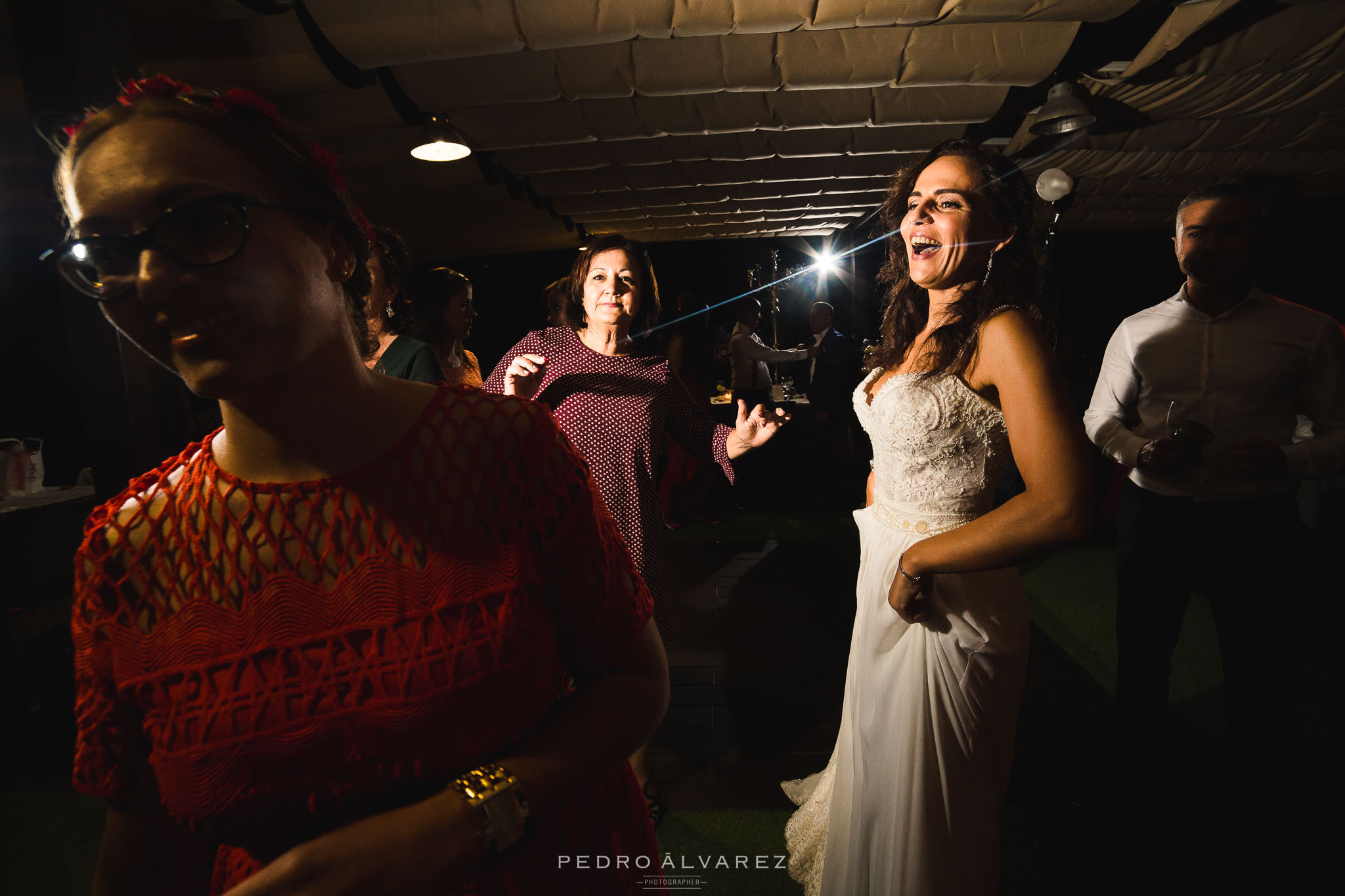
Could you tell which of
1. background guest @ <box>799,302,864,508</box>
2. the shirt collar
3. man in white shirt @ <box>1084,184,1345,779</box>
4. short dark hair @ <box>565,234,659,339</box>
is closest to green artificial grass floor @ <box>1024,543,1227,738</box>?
man in white shirt @ <box>1084,184,1345,779</box>

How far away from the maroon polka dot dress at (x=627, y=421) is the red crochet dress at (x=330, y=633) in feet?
4.88

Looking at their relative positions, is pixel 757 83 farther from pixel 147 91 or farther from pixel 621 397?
pixel 147 91

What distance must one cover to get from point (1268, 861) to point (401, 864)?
108 inches

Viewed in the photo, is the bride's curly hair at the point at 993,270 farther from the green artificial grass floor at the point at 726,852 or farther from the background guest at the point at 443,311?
the background guest at the point at 443,311

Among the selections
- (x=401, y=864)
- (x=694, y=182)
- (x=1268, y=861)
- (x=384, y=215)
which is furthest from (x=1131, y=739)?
(x=384, y=215)

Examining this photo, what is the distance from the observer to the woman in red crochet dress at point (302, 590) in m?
0.62

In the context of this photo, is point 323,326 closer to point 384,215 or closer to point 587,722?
point 587,722

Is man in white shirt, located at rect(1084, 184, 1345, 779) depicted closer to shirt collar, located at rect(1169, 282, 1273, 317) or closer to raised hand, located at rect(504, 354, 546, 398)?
shirt collar, located at rect(1169, 282, 1273, 317)

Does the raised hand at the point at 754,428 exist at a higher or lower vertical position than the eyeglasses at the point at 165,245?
lower

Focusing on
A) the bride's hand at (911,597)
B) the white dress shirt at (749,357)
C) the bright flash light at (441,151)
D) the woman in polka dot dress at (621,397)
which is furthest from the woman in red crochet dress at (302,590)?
the white dress shirt at (749,357)

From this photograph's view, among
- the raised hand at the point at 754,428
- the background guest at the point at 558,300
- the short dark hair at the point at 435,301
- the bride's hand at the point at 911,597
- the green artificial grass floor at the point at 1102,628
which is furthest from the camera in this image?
the short dark hair at the point at 435,301

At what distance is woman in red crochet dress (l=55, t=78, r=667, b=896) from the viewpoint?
625 millimetres

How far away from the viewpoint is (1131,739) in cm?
235

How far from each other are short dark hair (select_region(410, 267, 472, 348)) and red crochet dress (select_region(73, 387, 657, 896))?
2480mm
